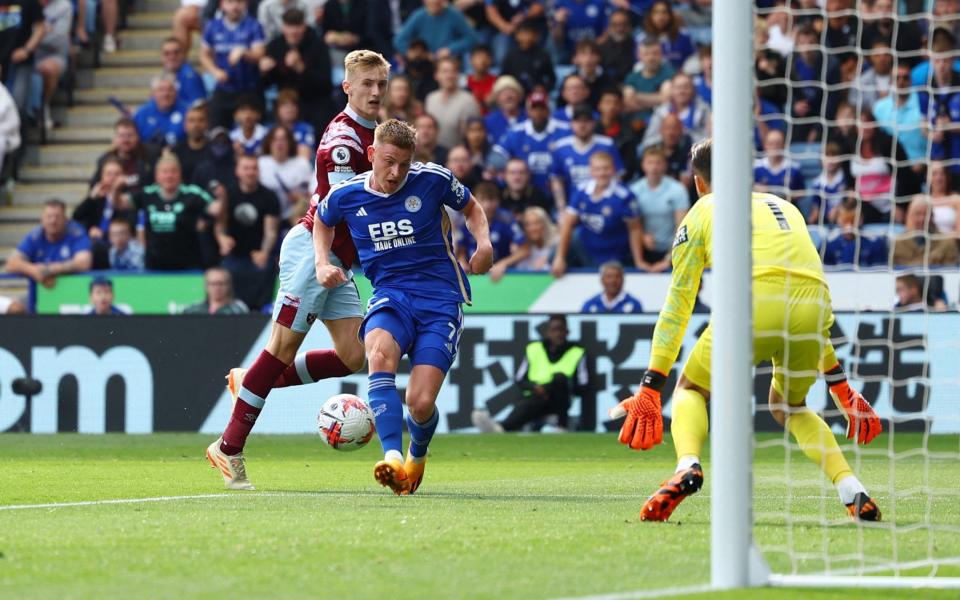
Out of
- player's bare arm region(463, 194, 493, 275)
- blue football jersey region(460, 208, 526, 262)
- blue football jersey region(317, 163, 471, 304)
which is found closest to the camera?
player's bare arm region(463, 194, 493, 275)

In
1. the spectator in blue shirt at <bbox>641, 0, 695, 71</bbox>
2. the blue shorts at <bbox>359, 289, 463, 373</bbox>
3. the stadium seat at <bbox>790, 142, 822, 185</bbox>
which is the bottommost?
the blue shorts at <bbox>359, 289, 463, 373</bbox>

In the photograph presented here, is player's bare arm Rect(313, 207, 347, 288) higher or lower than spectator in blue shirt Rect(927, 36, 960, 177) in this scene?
lower

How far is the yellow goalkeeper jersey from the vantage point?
7070 mm

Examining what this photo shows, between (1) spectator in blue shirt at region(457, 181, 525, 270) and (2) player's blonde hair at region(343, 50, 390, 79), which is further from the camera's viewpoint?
(1) spectator in blue shirt at region(457, 181, 525, 270)

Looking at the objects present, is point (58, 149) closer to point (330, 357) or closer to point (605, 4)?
point (605, 4)

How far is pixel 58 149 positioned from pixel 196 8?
8.42ft

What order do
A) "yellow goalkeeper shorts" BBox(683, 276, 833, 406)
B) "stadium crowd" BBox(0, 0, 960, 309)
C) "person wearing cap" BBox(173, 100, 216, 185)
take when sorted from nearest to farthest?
"yellow goalkeeper shorts" BBox(683, 276, 833, 406) → "stadium crowd" BBox(0, 0, 960, 309) → "person wearing cap" BBox(173, 100, 216, 185)

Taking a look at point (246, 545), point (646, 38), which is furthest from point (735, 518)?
point (646, 38)

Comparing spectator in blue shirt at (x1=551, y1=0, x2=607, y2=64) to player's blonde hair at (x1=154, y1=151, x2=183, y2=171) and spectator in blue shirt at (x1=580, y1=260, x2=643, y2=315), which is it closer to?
spectator in blue shirt at (x1=580, y1=260, x2=643, y2=315)

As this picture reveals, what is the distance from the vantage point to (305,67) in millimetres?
18406

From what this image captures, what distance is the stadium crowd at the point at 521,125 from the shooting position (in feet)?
51.8

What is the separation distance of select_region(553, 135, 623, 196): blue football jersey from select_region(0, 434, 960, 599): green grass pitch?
6089 millimetres

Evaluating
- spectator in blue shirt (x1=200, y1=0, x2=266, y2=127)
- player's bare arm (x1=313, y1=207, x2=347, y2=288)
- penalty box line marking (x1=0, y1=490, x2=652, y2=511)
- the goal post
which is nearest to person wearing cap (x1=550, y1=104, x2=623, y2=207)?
spectator in blue shirt (x1=200, y1=0, x2=266, y2=127)

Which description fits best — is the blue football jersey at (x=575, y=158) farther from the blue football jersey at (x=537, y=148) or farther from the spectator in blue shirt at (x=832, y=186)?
the spectator in blue shirt at (x=832, y=186)
